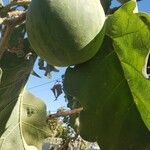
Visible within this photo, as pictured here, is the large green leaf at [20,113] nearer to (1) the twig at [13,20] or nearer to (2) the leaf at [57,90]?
(1) the twig at [13,20]

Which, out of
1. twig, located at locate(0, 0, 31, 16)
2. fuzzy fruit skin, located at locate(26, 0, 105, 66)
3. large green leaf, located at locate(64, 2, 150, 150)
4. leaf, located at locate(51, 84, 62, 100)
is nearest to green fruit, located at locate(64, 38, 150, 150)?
large green leaf, located at locate(64, 2, 150, 150)

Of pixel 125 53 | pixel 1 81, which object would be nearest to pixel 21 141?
pixel 1 81

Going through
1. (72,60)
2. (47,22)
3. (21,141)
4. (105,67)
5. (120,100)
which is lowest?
(21,141)

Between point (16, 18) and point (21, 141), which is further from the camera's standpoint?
point (21, 141)

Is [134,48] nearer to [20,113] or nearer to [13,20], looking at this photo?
[13,20]

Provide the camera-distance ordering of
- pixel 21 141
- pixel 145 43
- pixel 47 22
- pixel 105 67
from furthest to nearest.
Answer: pixel 21 141
pixel 105 67
pixel 145 43
pixel 47 22

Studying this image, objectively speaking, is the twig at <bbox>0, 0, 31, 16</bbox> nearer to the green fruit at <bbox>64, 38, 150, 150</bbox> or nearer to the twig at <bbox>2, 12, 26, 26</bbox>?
the twig at <bbox>2, 12, 26, 26</bbox>

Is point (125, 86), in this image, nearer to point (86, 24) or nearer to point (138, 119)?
point (138, 119)

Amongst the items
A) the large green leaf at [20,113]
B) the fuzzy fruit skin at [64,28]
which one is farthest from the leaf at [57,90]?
the fuzzy fruit skin at [64,28]
